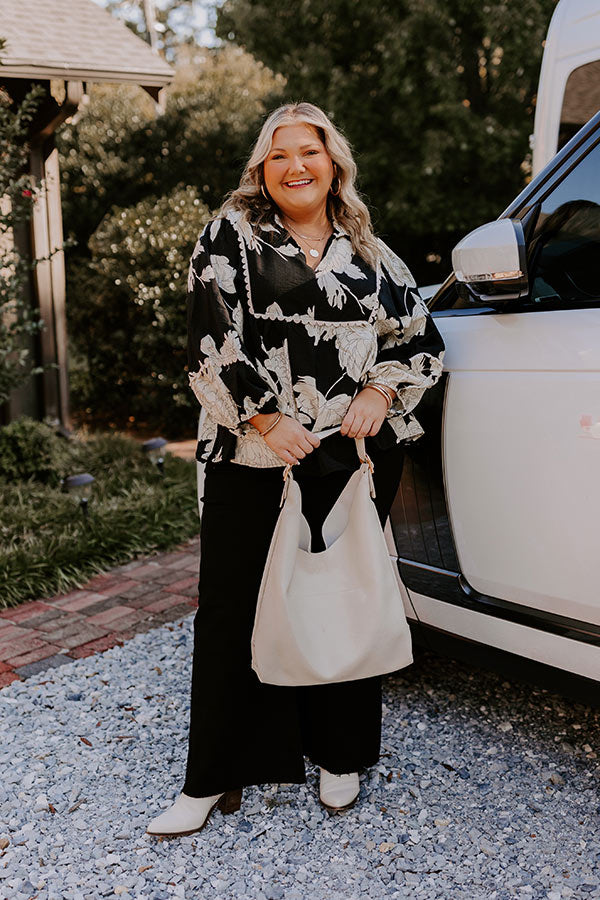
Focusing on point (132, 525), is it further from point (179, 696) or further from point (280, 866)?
point (280, 866)

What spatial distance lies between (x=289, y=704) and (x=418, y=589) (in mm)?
523

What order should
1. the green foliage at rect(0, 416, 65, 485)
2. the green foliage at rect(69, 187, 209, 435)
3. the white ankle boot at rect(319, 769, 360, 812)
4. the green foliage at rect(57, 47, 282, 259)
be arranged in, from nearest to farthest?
the white ankle boot at rect(319, 769, 360, 812) < the green foliage at rect(0, 416, 65, 485) < the green foliage at rect(69, 187, 209, 435) < the green foliage at rect(57, 47, 282, 259)

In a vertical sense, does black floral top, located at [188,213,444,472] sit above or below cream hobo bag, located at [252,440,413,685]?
above

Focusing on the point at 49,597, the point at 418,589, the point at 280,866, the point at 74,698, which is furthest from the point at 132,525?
the point at 280,866

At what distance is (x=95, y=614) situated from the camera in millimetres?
3924

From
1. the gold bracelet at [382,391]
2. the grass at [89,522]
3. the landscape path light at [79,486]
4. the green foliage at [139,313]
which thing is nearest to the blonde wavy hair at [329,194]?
the gold bracelet at [382,391]

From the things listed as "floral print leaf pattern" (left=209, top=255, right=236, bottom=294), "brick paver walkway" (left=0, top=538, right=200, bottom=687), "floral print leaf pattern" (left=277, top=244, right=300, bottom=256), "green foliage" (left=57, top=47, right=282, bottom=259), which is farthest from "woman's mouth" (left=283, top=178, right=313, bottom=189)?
"green foliage" (left=57, top=47, right=282, bottom=259)

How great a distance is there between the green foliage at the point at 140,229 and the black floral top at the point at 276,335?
5.98 metres

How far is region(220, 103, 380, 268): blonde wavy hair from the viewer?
84.4 inches

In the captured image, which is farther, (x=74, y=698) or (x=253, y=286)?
(x=74, y=698)

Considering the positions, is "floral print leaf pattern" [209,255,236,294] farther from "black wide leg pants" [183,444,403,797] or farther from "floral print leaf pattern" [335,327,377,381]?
"black wide leg pants" [183,444,403,797]

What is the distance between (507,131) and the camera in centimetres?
927

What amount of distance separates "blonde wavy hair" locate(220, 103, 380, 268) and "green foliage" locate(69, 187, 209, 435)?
5979mm

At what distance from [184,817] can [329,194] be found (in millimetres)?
1675
